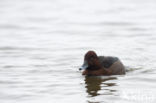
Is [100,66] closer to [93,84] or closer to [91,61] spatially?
[91,61]

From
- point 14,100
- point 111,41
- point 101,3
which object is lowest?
point 14,100

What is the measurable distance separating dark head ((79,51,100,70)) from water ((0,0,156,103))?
1.23ft

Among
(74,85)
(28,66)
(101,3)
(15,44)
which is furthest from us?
(101,3)

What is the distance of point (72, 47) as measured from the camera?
1872cm

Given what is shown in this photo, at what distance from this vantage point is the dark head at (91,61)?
15.1 meters

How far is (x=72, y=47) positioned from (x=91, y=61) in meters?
3.67

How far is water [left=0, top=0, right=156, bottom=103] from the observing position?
526 inches

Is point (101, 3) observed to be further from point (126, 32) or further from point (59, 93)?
point (59, 93)

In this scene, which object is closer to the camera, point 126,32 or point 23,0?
point 126,32

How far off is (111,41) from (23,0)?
31.5 feet

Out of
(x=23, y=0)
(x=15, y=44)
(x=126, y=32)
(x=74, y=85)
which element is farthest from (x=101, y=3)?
(x=74, y=85)

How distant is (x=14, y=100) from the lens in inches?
501

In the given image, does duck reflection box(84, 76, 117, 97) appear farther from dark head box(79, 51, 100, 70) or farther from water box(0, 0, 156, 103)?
dark head box(79, 51, 100, 70)

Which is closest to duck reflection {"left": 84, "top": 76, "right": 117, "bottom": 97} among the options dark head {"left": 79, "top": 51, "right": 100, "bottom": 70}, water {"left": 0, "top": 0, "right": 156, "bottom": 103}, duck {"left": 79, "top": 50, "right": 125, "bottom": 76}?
water {"left": 0, "top": 0, "right": 156, "bottom": 103}
